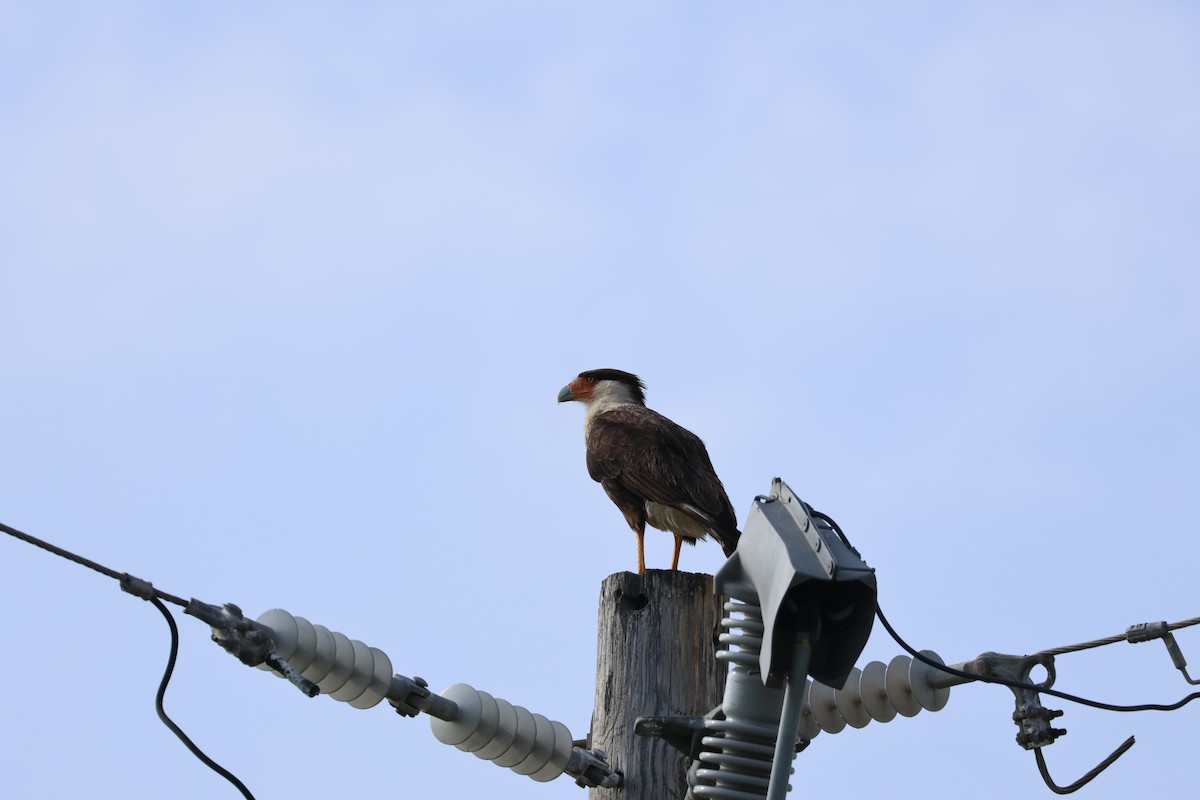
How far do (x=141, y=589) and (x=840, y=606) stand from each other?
1.71 m

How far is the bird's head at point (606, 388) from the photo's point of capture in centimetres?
1004

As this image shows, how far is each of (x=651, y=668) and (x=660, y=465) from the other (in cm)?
343

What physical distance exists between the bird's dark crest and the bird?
122 centimetres

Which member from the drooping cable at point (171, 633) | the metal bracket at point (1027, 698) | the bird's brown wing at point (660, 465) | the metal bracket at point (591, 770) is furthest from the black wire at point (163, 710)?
the bird's brown wing at point (660, 465)

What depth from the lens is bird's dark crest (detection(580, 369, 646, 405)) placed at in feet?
33.2

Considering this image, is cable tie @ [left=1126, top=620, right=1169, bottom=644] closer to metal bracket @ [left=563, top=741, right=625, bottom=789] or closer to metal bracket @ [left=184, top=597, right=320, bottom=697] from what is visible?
metal bracket @ [left=563, top=741, right=625, bottom=789]

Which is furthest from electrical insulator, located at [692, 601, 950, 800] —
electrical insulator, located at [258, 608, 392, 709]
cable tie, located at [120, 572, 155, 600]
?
cable tie, located at [120, 572, 155, 600]

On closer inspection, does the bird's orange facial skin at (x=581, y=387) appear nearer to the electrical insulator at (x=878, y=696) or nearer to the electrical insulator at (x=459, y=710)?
the electrical insulator at (x=878, y=696)

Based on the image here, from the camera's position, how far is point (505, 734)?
4531mm

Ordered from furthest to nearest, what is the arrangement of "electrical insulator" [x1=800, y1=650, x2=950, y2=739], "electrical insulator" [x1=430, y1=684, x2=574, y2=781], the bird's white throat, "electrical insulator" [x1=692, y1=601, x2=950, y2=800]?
A: the bird's white throat, "electrical insulator" [x1=800, y1=650, x2=950, y2=739], "electrical insulator" [x1=430, y1=684, x2=574, y2=781], "electrical insulator" [x1=692, y1=601, x2=950, y2=800]

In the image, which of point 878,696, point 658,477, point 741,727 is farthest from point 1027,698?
point 658,477

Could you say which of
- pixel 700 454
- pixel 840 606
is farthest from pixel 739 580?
pixel 700 454

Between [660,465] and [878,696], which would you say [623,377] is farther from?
[878,696]

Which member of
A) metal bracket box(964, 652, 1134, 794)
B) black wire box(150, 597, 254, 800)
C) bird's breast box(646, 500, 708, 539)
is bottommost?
black wire box(150, 597, 254, 800)
